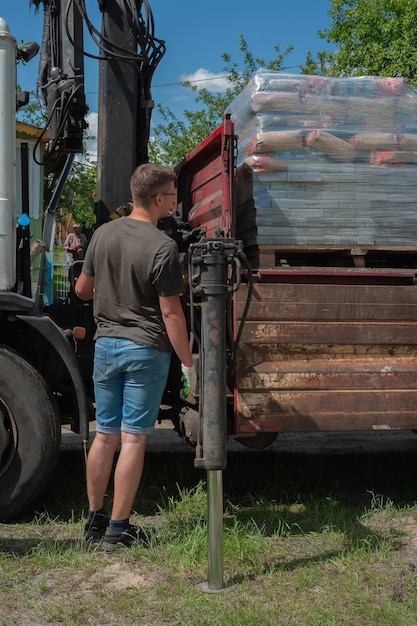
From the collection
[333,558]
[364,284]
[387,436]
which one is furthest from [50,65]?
[387,436]

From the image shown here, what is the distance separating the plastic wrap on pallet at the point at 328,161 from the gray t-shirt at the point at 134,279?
0.89 meters

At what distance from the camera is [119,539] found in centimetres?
359

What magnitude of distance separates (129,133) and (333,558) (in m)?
2.84

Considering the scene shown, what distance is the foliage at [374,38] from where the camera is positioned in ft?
59.7

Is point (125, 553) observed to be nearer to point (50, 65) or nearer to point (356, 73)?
point (50, 65)

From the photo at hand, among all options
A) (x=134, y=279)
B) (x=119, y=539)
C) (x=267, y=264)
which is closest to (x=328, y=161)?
(x=267, y=264)

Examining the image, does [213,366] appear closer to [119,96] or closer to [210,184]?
[210,184]

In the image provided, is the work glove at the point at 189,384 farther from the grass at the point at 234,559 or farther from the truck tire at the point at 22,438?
the truck tire at the point at 22,438

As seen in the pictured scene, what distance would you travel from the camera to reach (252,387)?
394 centimetres

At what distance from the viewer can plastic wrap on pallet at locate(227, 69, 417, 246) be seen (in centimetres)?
422

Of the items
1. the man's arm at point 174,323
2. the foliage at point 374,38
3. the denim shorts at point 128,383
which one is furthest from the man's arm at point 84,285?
the foliage at point 374,38

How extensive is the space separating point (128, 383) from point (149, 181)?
1025 millimetres

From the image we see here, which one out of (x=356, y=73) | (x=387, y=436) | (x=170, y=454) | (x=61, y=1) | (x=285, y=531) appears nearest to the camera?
(x=285, y=531)

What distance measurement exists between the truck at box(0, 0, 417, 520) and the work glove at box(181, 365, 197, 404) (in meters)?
0.06
